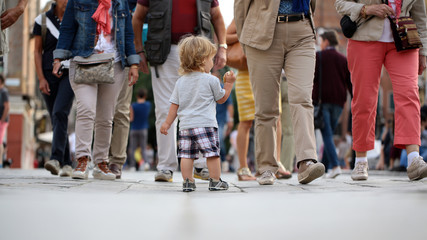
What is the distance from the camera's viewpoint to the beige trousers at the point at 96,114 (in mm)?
7215

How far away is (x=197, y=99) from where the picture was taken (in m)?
5.84

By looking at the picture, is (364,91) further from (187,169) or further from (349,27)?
(187,169)

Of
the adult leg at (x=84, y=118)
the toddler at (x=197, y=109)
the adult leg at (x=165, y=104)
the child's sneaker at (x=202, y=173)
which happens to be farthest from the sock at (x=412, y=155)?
the adult leg at (x=84, y=118)

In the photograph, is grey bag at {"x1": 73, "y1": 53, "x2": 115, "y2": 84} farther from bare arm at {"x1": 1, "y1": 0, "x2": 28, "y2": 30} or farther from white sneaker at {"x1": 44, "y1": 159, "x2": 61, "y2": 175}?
white sneaker at {"x1": 44, "y1": 159, "x2": 61, "y2": 175}

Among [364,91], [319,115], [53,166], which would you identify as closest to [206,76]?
[364,91]

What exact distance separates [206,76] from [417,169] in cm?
208

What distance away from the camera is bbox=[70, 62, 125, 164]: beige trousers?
7.21 meters

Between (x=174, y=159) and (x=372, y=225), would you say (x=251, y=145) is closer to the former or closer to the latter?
(x=174, y=159)

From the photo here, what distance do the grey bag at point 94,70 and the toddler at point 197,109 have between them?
4.68ft

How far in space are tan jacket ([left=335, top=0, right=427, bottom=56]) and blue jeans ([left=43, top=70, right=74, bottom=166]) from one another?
344 centimetres

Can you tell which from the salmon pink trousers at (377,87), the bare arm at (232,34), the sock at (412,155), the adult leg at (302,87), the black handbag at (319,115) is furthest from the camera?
the black handbag at (319,115)

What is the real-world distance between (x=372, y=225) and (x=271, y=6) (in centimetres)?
354

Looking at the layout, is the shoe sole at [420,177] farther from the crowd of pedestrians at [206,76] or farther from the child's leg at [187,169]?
the child's leg at [187,169]

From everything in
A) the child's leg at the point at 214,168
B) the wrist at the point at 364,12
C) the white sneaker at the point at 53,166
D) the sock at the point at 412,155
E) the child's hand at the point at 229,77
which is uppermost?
the wrist at the point at 364,12
